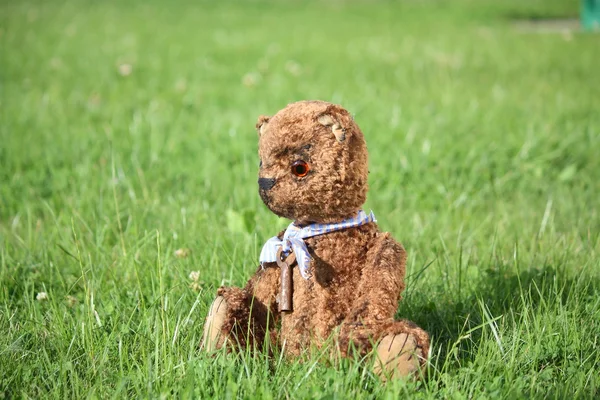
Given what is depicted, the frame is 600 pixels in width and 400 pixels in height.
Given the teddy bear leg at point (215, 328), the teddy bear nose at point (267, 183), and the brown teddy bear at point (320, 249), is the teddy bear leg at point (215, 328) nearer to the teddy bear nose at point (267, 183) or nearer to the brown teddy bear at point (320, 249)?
the brown teddy bear at point (320, 249)

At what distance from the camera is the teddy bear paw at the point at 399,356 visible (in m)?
2.25

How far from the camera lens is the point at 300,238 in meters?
2.50

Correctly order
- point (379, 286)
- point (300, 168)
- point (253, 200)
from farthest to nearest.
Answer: point (253, 200) → point (300, 168) → point (379, 286)

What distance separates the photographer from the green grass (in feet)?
8.41

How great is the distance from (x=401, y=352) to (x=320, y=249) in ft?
1.43

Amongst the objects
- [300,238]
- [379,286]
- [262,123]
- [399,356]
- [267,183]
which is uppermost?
[262,123]

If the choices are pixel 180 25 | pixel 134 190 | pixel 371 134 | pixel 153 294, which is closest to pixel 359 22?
pixel 180 25

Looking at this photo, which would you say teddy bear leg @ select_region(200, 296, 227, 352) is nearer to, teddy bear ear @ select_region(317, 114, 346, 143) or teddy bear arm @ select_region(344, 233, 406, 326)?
teddy bear arm @ select_region(344, 233, 406, 326)

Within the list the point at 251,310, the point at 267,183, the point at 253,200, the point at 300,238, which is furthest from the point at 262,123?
the point at 253,200

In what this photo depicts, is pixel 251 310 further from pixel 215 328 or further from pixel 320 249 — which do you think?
pixel 320 249

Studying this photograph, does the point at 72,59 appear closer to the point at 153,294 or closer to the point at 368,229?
the point at 153,294

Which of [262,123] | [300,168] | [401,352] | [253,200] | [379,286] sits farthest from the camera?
[253,200]

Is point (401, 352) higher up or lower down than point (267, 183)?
lower down

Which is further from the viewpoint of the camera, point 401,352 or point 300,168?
point 300,168
